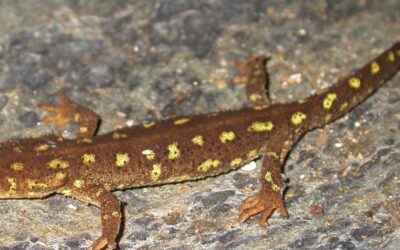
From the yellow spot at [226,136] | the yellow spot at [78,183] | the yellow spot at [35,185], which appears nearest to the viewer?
the yellow spot at [35,185]

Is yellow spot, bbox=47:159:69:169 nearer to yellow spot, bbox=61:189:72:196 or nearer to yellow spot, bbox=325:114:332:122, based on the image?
yellow spot, bbox=61:189:72:196

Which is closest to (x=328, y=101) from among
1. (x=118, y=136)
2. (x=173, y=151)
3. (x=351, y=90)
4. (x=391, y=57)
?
(x=351, y=90)

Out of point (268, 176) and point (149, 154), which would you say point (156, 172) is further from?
point (268, 176)

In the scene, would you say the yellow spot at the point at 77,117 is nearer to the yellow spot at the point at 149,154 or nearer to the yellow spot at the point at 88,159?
the yellow spot at the point at 88,159

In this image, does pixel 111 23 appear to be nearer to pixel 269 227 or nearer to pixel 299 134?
pixel 299 134

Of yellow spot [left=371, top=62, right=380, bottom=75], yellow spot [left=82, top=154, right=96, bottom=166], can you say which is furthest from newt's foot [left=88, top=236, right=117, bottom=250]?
yellow spot [left=371, top=62, right=380, bottom=75]

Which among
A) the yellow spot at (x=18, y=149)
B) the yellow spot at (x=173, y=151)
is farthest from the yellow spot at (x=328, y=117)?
the yellow spot at (x=18, y=149)
